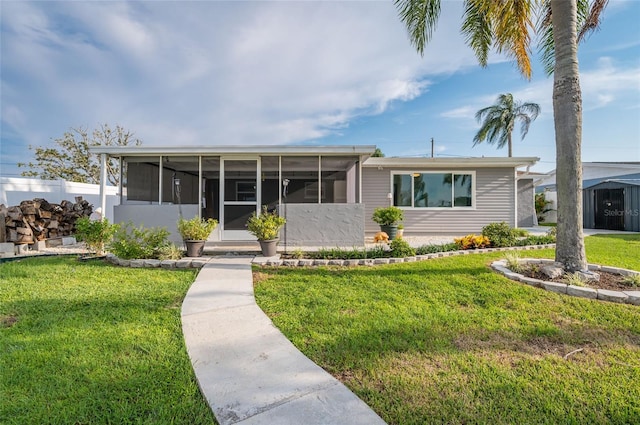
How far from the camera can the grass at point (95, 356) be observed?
183 cm

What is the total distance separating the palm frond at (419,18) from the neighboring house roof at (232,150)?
2589 mm

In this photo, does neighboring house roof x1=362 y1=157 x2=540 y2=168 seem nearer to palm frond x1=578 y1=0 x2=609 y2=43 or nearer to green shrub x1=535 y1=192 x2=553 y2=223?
palm frond x1=578 y1=0 x2=609 y2=43

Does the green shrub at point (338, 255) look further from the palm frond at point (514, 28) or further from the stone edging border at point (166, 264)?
the palm frond at point (514, 28)

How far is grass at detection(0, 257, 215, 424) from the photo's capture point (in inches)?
72.0

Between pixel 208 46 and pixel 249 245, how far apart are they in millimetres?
5990

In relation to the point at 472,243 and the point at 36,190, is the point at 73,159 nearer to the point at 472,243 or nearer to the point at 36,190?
the point at 36,190

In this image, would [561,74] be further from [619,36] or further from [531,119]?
[531,119]

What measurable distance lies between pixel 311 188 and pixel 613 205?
14561 millimetres

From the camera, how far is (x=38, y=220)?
27.5ft

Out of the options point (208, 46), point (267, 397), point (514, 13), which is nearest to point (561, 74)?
point (514, 13)

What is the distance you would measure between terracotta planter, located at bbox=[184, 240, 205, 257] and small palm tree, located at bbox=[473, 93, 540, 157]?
22.5 meters

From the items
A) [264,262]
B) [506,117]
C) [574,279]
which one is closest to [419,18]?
[574,279]

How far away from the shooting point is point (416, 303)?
372 cm

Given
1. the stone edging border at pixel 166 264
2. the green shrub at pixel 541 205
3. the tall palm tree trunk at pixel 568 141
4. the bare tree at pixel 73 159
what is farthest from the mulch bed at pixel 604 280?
the bare tree at pixel 73 159
